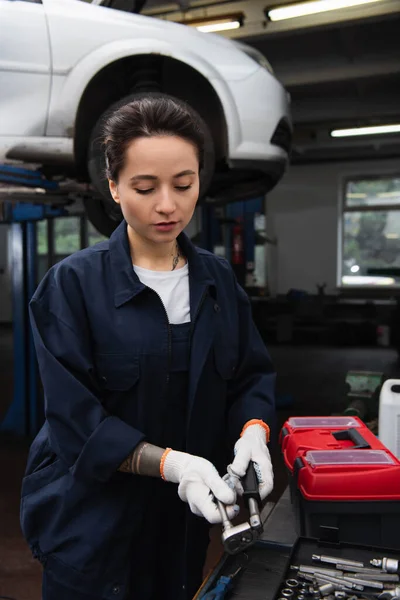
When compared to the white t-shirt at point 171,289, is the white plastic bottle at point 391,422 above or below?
below

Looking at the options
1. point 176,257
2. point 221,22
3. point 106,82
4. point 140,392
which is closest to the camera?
point 140,392

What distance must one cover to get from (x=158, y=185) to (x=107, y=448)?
1.56ft

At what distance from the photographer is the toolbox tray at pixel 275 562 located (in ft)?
3.03

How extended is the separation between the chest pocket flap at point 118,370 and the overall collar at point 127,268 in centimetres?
10

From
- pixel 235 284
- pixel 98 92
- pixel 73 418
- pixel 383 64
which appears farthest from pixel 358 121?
pixel 73 418

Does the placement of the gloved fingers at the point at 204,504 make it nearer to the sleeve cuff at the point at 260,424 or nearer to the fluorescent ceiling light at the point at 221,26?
the sleeve cuff at the point at 260,424

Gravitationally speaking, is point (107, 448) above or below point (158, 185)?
below

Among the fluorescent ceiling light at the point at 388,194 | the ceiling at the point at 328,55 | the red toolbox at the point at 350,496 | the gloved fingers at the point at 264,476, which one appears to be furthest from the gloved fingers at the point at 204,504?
the fluorescent ceiling light at the point at 388,194

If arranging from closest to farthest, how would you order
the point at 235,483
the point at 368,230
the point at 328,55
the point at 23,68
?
the point at 235,483
the point at 23,68
the point at 328,55
the point at 368,230

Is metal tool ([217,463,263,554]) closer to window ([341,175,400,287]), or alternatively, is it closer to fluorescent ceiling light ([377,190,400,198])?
window ([341,175,400,287])

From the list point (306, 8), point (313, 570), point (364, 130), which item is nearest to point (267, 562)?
point (313, 570)

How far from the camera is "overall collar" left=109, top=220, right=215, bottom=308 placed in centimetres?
106

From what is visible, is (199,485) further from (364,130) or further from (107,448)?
(364,130)

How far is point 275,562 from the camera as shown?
1.03 metres
